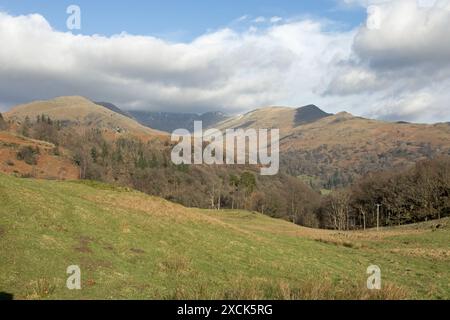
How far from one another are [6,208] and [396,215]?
11992 cm

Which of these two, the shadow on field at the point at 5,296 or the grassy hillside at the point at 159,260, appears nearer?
the shadow on field at the point at 5,296

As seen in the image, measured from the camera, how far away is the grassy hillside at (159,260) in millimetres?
16141

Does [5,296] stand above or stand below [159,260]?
above

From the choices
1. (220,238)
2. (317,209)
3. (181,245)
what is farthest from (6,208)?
(317,209)

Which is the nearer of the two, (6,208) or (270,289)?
(270,289)

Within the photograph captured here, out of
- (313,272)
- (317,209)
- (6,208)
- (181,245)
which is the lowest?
(317,209)

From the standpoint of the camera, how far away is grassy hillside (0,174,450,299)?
1614 cm

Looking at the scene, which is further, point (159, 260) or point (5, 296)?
point (159, 260)

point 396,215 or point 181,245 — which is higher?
point 181,245

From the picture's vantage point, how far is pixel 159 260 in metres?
23.1

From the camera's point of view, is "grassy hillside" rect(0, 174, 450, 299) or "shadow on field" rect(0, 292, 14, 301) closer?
"shadow on field" rect(0, 292, 14, 301)
